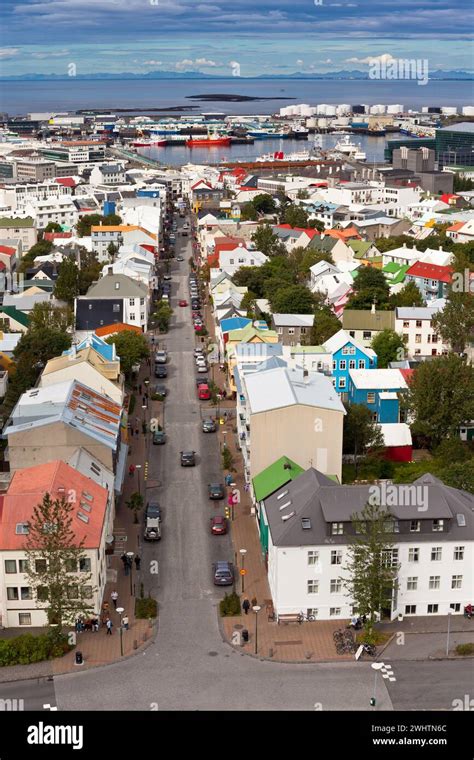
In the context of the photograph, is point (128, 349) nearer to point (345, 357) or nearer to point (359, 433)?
point (345, 357)

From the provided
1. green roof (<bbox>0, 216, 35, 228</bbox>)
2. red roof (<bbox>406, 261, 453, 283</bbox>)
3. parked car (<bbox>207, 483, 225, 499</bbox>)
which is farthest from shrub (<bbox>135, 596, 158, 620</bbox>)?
green roof (<bbox>0, 216, 35, 228</bbox>)

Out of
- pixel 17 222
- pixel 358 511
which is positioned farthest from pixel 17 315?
pixel 358 511

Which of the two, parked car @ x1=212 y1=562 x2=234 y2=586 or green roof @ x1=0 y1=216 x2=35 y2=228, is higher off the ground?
green roof @ x1=0 y1=216 x2=35 y2=228

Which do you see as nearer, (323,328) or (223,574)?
(223,574)

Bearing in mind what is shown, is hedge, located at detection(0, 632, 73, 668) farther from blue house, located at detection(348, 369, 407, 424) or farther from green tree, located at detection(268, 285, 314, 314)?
green tree, located at detection(268, 285, 314, 314)

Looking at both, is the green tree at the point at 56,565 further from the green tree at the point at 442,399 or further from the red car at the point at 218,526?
the green tree at the point at 442,399

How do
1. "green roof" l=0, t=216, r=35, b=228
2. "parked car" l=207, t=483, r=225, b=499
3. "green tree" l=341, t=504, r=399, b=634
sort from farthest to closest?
"green roof" l=0, t=216, r=35, b=228 → "parked car" l=207, t=483, r=225, b=499 → "green tree" l=341, t=504, r=399, b=634

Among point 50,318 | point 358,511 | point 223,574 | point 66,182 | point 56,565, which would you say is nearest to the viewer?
point 56,565
